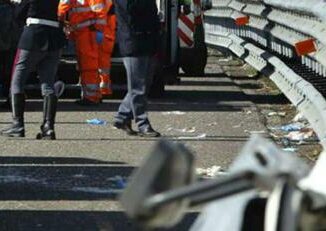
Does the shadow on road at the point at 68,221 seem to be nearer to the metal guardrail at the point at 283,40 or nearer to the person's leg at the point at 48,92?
the metal guardrail at the point at 283,40

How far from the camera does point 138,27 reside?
10.3 m

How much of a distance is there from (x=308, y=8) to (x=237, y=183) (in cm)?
803

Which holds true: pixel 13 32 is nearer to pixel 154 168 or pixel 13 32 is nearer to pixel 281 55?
pixel 281 55

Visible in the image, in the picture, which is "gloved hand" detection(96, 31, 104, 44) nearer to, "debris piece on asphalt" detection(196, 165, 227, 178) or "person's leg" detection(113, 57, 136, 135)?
"person's leg" detection(113, 57, 136, 135)

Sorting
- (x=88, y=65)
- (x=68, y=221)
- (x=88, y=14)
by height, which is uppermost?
(x=88, y=14)

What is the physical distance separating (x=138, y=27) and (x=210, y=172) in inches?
94.6

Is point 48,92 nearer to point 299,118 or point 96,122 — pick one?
point 96,122

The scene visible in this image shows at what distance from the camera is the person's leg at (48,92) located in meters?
10.1

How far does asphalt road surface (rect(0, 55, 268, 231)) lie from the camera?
7.00m

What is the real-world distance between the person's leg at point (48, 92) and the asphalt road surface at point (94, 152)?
0.45ft

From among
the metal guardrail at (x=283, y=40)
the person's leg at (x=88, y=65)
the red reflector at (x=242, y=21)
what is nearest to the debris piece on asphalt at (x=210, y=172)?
the metal guardrail at (x=283, y=40)

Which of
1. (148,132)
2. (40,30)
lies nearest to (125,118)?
(148,132)

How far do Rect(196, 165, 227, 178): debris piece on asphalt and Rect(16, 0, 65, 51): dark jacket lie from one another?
90.8 inches

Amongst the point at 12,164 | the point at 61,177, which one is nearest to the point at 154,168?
the point at 61,177
